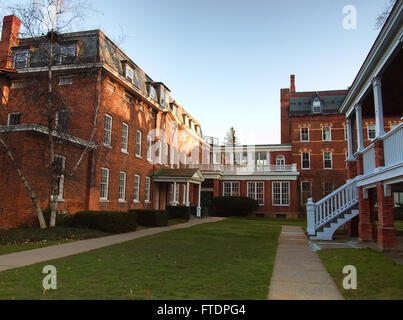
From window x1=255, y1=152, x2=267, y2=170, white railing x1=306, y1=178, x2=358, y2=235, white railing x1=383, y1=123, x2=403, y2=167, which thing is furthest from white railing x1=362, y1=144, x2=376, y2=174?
window x1=255, y1=152, x2=267, y2=170

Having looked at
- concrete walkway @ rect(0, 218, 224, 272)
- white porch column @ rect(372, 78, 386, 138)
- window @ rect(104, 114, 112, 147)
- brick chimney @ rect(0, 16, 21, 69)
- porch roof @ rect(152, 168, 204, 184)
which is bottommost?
concrete walkway @ rect(0, 218, 224, 272)

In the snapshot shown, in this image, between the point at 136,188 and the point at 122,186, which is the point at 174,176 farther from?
→ the point at 122,186

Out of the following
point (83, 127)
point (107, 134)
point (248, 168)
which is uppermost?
point (83, 127)

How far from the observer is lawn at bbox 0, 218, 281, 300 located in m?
4.93

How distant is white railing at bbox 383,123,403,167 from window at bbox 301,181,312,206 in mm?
27279

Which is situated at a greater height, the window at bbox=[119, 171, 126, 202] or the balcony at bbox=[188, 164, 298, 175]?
the balcony at bbox=[188, 164, 298, 175]

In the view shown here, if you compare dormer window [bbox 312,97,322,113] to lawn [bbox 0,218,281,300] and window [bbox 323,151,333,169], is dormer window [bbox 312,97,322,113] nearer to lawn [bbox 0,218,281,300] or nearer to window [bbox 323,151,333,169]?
window [bbox 323,151,333,169]

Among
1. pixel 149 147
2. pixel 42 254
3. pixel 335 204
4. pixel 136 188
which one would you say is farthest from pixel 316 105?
pixel 42 254

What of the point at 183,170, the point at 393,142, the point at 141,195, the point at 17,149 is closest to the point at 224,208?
the point at 183,170

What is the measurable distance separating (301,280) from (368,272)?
1.68 meters

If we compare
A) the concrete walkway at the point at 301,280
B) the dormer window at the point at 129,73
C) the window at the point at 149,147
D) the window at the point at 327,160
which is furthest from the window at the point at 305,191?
the concrete walkway at the point at 301,280

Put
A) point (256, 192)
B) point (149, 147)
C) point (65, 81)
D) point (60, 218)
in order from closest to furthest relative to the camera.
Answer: point (60, 218) → point (65, 81) → point (149, 147) → point (256, 192)

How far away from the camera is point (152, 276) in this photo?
20.1 ft
